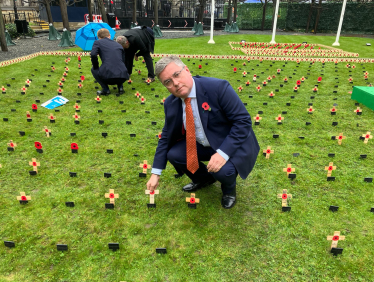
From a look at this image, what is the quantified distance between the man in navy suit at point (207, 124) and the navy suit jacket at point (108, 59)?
4850 millimetres

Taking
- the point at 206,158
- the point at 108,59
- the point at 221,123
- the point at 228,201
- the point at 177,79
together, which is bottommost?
the point at 228,201

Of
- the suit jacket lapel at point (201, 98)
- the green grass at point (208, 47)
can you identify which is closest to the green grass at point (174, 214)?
the suit jacket lapel at point (201, 98)

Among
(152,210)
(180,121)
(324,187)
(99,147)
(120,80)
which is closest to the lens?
(180,121)

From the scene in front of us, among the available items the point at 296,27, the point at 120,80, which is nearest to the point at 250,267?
the point at 120,80

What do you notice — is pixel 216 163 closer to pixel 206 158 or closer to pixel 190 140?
pixel 190 140

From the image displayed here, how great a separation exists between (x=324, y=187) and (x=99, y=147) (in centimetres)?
364

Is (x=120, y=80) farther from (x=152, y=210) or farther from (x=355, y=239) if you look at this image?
(x=355, y=239)

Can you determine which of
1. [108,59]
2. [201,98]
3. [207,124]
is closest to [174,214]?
[207,124]

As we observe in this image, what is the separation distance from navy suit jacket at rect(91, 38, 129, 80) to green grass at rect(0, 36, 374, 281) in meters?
1.92

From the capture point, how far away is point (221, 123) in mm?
2955

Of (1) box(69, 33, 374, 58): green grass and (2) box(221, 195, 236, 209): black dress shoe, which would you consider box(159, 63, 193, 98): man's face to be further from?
(1) box(69, 33, 374, 58): green grass

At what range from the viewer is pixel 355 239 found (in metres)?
2.87

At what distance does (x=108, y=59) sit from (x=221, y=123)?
5.41 meters

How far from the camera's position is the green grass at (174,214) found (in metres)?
2.59
